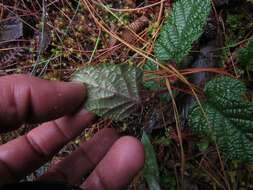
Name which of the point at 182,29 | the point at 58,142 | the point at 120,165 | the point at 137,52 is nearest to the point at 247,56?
the point at 182,29

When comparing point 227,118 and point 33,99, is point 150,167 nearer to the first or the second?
point 227,118

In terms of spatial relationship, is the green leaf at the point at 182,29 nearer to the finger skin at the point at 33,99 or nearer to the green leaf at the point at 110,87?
the green leaf at the point at 110,87

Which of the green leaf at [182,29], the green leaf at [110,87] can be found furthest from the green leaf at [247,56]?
the green leaf at [110,87]

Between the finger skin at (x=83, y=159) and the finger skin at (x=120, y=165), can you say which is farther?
the finger skin at (x=83, y=159)

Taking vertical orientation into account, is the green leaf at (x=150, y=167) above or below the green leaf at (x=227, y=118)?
below

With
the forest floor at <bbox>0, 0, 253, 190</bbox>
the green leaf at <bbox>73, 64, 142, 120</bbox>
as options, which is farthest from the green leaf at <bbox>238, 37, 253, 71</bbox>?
the green leaf at <bbox>73, 64, 142, 120</bbox>

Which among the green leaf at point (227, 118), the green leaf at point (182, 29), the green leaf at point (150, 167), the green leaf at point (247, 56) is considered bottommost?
the green leaf at point (150, 167)

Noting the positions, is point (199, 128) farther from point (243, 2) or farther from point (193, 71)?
point (243, 2)

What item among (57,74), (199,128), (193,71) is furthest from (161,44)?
(57,74)
